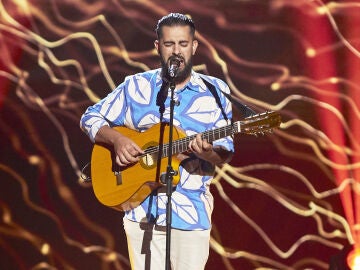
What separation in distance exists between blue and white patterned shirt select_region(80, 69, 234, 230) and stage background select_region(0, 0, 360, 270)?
120cm

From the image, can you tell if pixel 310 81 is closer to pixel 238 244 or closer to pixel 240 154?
pixel 240 154

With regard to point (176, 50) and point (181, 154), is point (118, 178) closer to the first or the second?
point (181, 154)

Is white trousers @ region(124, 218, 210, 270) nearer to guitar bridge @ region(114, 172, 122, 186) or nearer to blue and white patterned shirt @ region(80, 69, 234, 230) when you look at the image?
blue and white patterned shirt @ region(80, 69, 234, 230)

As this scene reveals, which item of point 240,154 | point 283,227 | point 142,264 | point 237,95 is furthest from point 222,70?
point 142,264

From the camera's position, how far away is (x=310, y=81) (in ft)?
12.8

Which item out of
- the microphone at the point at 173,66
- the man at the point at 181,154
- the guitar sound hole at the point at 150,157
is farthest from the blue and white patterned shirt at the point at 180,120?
the microphone at the point at 173,66

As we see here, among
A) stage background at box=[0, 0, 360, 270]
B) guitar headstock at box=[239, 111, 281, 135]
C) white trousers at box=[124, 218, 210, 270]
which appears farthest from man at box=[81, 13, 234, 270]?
stage background at box=[0, 0, 360, 270]

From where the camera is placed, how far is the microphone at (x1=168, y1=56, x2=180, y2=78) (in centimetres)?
249

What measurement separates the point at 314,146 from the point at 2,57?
78.7 inches

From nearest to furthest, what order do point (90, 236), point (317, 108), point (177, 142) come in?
point (177, 142) → point (317, 108) → point (90, 236)

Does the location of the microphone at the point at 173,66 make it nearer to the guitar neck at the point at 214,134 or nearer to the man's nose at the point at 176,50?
the man's nose at the point at 176,50

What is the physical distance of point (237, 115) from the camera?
13.0 ft

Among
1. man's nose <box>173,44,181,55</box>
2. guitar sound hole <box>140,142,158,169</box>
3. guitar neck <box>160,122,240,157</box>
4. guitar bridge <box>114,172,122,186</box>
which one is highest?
man's nose <box>173,44,181,55</box>

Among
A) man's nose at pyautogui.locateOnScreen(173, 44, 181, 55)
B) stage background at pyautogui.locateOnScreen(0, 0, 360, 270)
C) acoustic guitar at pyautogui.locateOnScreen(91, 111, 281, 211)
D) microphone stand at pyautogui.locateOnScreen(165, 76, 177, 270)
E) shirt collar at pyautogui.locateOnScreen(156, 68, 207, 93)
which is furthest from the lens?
stage background at pyautogui.locateOnScreen(0, 0, 360, 270)
